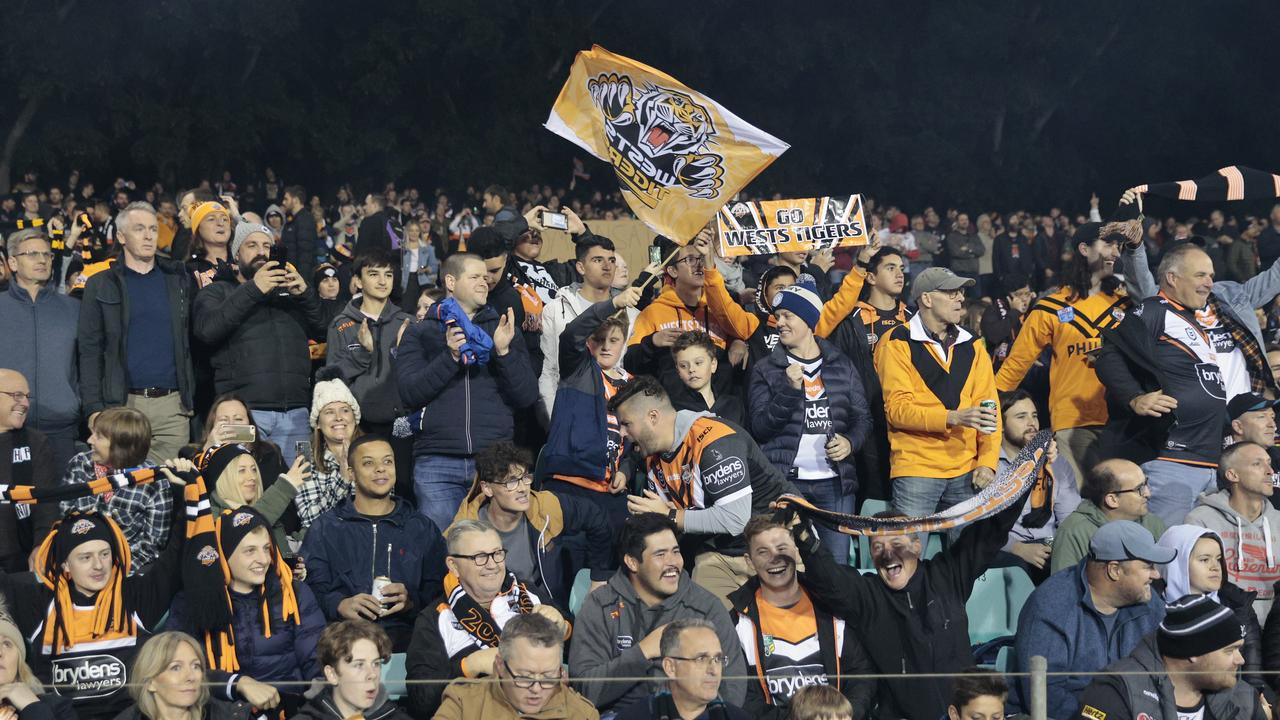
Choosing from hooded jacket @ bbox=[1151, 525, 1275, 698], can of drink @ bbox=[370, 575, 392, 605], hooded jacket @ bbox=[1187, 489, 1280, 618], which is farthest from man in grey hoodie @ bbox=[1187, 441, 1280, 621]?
can of drink @ bbox=[370, 575, 392, 605]

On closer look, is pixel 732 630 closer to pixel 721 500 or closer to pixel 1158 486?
pixel 721 500

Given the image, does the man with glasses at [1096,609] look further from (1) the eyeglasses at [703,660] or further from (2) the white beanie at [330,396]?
(2) the white beanie at [330,396]

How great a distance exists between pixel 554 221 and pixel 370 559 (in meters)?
2.86

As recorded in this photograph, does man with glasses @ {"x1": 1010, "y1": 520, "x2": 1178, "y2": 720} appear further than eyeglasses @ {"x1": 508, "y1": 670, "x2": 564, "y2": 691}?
Yes

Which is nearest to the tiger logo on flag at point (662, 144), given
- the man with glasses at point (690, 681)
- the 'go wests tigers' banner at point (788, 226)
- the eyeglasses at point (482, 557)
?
the 'go wests tigers' banner at point (788, 226)

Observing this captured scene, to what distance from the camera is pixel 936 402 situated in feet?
25.7

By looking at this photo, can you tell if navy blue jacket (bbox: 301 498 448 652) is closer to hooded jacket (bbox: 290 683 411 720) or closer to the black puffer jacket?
hooded jacket (bbox: 290 683 411 720)

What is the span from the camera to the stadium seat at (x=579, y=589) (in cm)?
699

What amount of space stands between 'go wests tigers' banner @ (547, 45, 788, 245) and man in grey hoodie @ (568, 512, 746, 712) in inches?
95.4

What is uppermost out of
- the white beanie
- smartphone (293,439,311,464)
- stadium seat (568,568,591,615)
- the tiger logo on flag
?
the tiger logo on flag

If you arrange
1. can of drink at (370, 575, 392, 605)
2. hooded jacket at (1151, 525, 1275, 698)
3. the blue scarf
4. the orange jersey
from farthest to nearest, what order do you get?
the orange jersey, the blue scarf, can of drink at (370, 575, 392, 605), hooded jacket at (1151, 525, 1275, 698)

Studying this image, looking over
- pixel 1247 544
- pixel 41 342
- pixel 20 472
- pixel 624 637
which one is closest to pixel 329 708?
pixel 624 637

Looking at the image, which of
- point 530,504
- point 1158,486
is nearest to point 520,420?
point 530,504

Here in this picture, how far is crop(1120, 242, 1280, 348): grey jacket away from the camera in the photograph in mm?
8297
